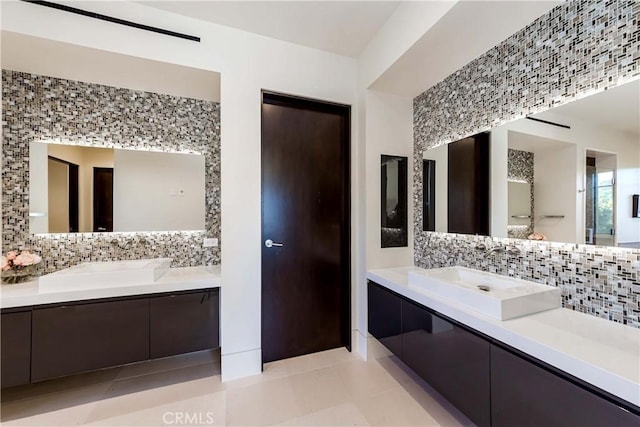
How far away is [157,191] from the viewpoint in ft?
8.58

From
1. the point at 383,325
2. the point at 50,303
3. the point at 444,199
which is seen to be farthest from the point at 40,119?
the point at 444,199

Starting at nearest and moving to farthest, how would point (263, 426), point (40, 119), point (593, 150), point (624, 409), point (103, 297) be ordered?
point (624, 409)
point (593, 150)
point (263, 426)
point (103, 297)
point (40, 119)

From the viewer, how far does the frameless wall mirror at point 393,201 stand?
2.63 m

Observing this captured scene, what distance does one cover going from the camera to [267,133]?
2527 millimetres

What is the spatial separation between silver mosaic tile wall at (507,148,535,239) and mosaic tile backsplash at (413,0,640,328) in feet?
0.23

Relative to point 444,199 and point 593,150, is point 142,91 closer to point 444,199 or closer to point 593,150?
point 444,199

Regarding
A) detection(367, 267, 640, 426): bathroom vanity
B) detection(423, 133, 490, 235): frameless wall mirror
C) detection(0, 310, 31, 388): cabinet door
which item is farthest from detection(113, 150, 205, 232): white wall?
detection(423, 133, 490, 235): frameless wall mirror

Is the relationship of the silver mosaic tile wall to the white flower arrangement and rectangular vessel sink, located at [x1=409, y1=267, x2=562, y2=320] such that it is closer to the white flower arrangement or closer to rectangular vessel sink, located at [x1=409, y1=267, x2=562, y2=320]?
rectangular vessel sink, located at [x1=409, y1=267, x2=562, y2=320]

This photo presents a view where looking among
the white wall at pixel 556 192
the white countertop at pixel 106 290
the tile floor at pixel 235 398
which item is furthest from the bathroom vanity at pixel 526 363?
the white countertop at pixel 106 290

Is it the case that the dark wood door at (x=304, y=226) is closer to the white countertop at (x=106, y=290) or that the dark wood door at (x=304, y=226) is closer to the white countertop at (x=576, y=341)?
the white countertop at (x=106, y=290)

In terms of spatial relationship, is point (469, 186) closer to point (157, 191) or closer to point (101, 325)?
point (157, 191)

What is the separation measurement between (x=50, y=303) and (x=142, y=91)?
1912 mm

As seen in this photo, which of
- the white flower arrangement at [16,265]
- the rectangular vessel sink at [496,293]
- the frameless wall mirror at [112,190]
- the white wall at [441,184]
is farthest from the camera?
the white wall at [441,184]

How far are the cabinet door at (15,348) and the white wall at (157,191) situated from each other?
91 cm
